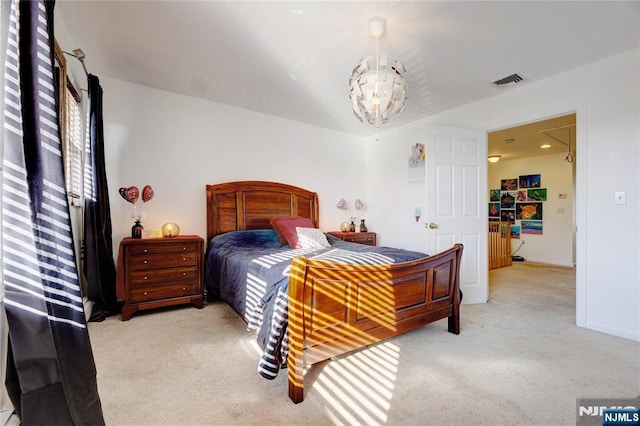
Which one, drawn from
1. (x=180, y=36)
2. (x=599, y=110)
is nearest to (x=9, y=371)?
(x=180, y=36)

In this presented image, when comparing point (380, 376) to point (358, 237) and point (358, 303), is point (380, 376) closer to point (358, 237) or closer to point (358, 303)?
point (358, 303)

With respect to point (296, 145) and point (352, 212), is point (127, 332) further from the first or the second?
point (352, 212)

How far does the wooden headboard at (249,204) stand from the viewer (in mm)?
3551

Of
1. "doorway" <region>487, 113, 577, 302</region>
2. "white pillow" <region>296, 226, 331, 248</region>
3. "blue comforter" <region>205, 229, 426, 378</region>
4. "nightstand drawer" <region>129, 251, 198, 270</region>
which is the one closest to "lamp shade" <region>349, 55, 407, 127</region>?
"blue comforter" <region>205, 229, 426, 378</region>

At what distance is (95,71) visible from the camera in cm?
292

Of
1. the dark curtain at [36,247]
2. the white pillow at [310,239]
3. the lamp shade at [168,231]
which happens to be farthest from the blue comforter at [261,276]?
the dark curtain at [36,247]

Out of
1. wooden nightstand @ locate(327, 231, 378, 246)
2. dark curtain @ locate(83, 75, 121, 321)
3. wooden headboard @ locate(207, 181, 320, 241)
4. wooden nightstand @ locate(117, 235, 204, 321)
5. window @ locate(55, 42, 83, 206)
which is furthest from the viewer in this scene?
wooden nightstand @ locate(327, 231, 378, 246)

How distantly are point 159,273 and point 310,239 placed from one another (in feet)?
5.26

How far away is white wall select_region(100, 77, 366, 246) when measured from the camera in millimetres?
3100

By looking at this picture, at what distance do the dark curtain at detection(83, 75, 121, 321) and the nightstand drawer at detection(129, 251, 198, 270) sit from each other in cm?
29

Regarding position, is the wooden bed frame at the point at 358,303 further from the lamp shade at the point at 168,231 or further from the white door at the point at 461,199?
the lamp shade at the point at 168,231

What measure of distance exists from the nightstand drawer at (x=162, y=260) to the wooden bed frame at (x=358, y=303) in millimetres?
1830

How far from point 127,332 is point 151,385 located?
0.98 m

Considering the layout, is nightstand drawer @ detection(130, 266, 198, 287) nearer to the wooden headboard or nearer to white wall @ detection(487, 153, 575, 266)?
the wooden headboard
